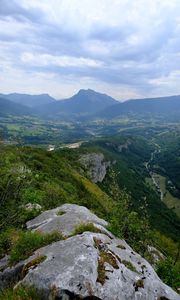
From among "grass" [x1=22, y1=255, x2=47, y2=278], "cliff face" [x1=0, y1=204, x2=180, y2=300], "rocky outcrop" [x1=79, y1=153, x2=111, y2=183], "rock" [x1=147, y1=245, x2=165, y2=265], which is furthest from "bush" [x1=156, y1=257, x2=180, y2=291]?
"rocky outcrop" [x1=79, y1=153, x2=111, y2=183]

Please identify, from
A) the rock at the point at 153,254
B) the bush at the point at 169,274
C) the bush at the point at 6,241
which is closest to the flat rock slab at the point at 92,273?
the bush at the point at 6,241

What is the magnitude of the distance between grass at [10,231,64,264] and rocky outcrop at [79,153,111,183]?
129929 mm

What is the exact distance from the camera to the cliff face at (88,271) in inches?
485

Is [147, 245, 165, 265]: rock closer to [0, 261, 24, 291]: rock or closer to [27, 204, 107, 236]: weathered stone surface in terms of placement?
[27, 204, 107, 236]: weathered stone surface

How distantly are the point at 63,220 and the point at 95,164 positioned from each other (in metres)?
143

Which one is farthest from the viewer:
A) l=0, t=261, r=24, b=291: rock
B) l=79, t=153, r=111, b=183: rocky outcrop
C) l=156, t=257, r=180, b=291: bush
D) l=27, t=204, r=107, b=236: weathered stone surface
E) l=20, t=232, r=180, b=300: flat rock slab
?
l=79, t=153, r=111, b=183: rocky outcrop

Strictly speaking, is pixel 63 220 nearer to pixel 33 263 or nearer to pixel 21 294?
pixel 33 263

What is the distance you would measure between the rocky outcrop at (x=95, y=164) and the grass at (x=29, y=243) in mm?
129929

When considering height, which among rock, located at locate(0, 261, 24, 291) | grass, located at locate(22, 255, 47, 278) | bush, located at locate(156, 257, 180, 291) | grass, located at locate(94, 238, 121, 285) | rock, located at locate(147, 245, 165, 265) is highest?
grass, located at locate(94, 238, 121, 285)

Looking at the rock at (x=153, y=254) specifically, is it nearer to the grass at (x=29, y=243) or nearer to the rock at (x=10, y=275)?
the grass at (x=29, y=243)

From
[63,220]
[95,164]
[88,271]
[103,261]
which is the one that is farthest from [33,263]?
[95,164]

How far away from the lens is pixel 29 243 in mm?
15922

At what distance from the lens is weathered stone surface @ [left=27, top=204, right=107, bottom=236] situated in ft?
59.0

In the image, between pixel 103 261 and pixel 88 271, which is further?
pixel 103 261
